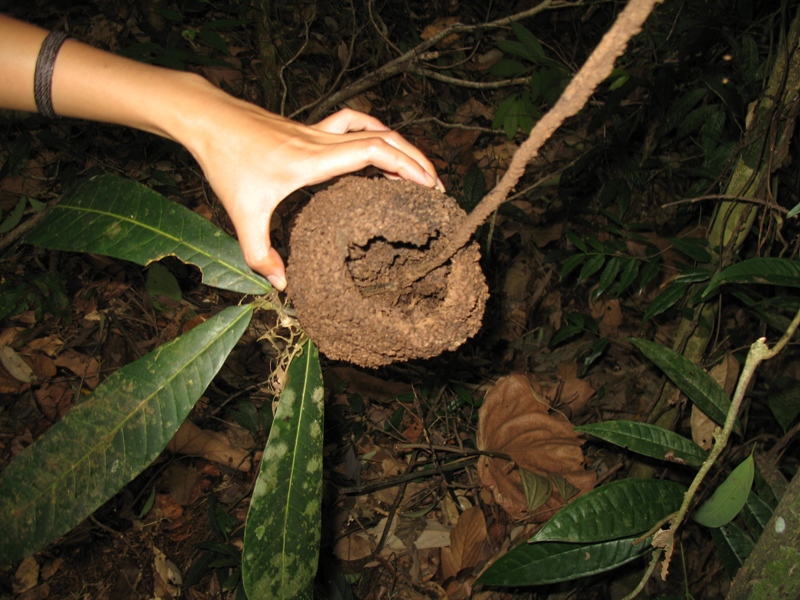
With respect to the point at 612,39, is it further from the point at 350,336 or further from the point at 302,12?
the point at 302,12

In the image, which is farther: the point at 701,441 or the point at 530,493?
the point at 530,493

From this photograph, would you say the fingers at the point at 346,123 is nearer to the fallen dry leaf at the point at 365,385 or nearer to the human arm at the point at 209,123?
the human arm at the point at 209,123

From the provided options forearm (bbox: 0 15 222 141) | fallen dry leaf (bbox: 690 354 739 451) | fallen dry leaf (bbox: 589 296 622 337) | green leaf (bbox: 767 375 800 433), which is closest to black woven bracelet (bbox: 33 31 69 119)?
forearm (bbox: 0 15 222 141)

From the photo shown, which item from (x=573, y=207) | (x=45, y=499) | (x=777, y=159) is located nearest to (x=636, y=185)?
(x=573, y=207)

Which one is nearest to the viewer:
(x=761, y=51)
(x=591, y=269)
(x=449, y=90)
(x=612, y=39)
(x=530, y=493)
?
(x=612, y=39)

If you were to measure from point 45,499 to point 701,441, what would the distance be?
197 centimetres

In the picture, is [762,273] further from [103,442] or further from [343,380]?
[343,380]

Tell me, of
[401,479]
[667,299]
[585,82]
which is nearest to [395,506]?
[401,479]

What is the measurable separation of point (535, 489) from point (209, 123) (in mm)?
1848

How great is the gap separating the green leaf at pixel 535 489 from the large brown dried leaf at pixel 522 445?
36 millimetres

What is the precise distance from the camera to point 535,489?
2.10 m

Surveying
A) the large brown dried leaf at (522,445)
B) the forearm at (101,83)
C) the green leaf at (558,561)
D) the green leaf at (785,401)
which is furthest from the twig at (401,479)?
the forearm at (101,83)

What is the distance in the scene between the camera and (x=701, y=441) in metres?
1.78

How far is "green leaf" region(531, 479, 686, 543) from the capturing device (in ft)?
4.25
